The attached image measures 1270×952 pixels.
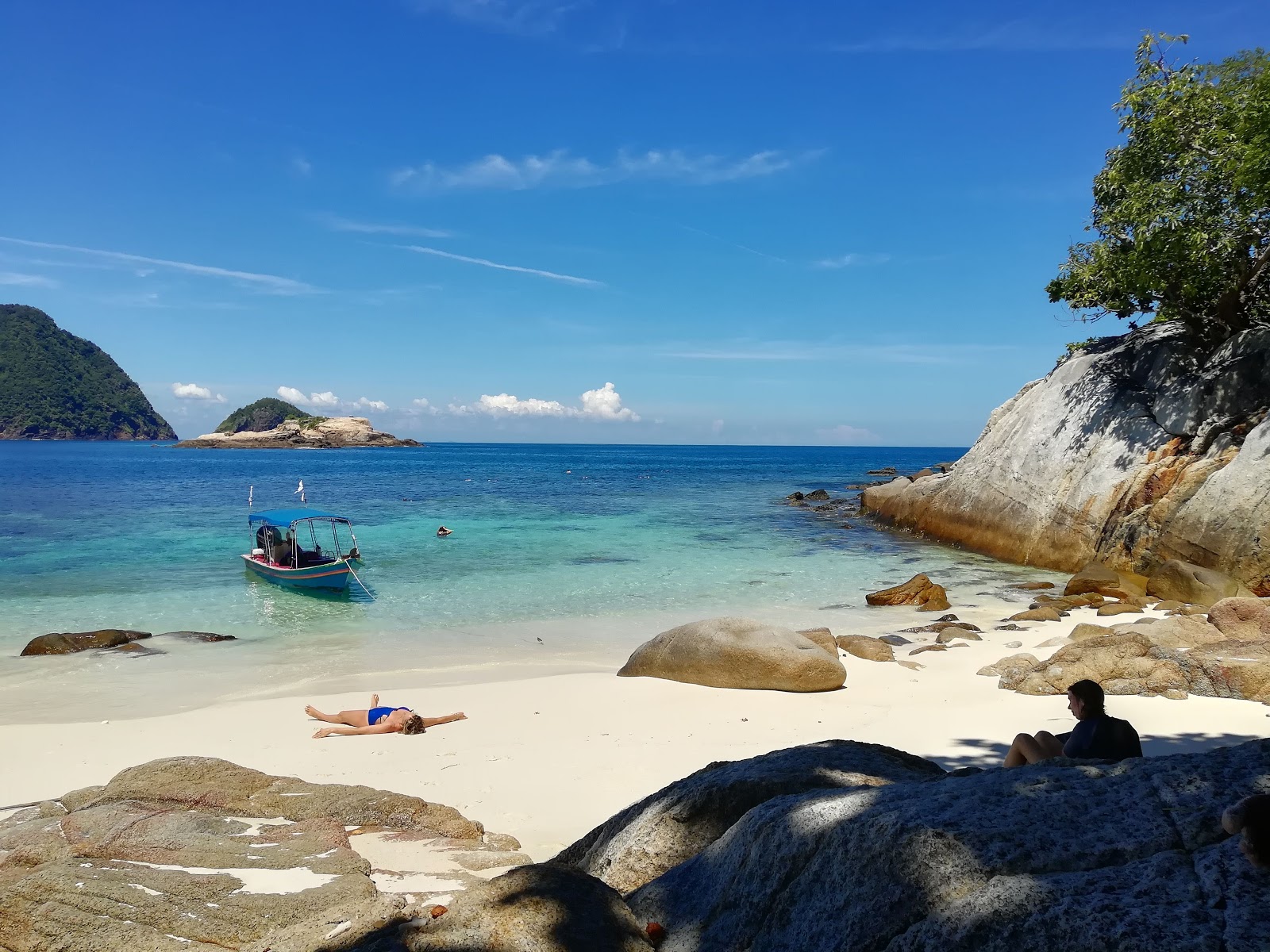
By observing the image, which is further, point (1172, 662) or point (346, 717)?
point (346, 717)

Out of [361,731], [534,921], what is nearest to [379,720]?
[361,731]

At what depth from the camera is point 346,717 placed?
976 cm

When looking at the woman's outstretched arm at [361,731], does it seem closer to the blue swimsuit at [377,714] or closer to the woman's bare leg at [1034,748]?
the blue swimsuit at [377,714]

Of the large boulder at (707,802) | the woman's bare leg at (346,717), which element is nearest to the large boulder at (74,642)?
the woman's bare leg at (346,717)

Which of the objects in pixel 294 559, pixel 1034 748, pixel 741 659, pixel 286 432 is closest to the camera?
pixel 1034 748

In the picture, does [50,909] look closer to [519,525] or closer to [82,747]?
[82,747]

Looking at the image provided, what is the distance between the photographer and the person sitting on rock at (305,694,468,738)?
9352mm

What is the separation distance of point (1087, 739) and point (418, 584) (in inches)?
726

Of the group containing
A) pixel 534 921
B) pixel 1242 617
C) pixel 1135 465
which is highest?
pixel 1135 465

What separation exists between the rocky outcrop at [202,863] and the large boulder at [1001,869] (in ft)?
4.47

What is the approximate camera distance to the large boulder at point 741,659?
10.9m

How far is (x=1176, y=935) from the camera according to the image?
1.89 m

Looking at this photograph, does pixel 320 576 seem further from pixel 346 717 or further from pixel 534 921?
pixel 534 921

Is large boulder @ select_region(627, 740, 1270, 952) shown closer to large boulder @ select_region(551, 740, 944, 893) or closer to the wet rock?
large boulder @ select_region(551, 740, 944, 893)
